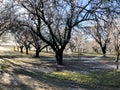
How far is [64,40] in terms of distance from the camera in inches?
1193

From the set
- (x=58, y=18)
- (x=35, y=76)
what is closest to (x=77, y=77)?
(x=35, y=76)

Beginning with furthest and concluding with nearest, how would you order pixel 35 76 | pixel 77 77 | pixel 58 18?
pixel 58 18, pixel 35 76, pixel 77 77

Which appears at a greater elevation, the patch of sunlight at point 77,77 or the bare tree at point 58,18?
the bare tree at point 58,18

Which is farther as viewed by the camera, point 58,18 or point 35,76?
point 58,18

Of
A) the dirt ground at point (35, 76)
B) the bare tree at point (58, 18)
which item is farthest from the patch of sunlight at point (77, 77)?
the bare tree at point (58, 18)

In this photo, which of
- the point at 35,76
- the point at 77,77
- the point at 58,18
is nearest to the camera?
the point at 77,77

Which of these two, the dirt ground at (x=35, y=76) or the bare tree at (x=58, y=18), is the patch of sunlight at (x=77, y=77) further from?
the bare tree at (x=58, y=18)

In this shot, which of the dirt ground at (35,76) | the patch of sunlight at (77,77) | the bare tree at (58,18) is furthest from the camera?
the bare tree at (58,18)

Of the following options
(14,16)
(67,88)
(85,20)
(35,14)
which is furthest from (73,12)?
(67,88)

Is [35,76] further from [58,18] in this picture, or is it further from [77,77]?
[58,18]

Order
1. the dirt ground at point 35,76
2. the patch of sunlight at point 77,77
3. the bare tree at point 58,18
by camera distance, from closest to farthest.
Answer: the dirt ground at point 35,76 → the patch of sunlight at point 77,77 → the bare tree at point 58,18

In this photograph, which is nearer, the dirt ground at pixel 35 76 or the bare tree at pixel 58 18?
the dirt ground at pixel 35 76

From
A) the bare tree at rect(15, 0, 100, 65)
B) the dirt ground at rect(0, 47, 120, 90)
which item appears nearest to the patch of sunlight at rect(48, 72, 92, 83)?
the dirt ground at rect(0, 47, 120, 90)

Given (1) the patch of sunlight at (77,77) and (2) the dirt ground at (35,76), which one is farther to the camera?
(1) the patch of sunlight at (77,77)
